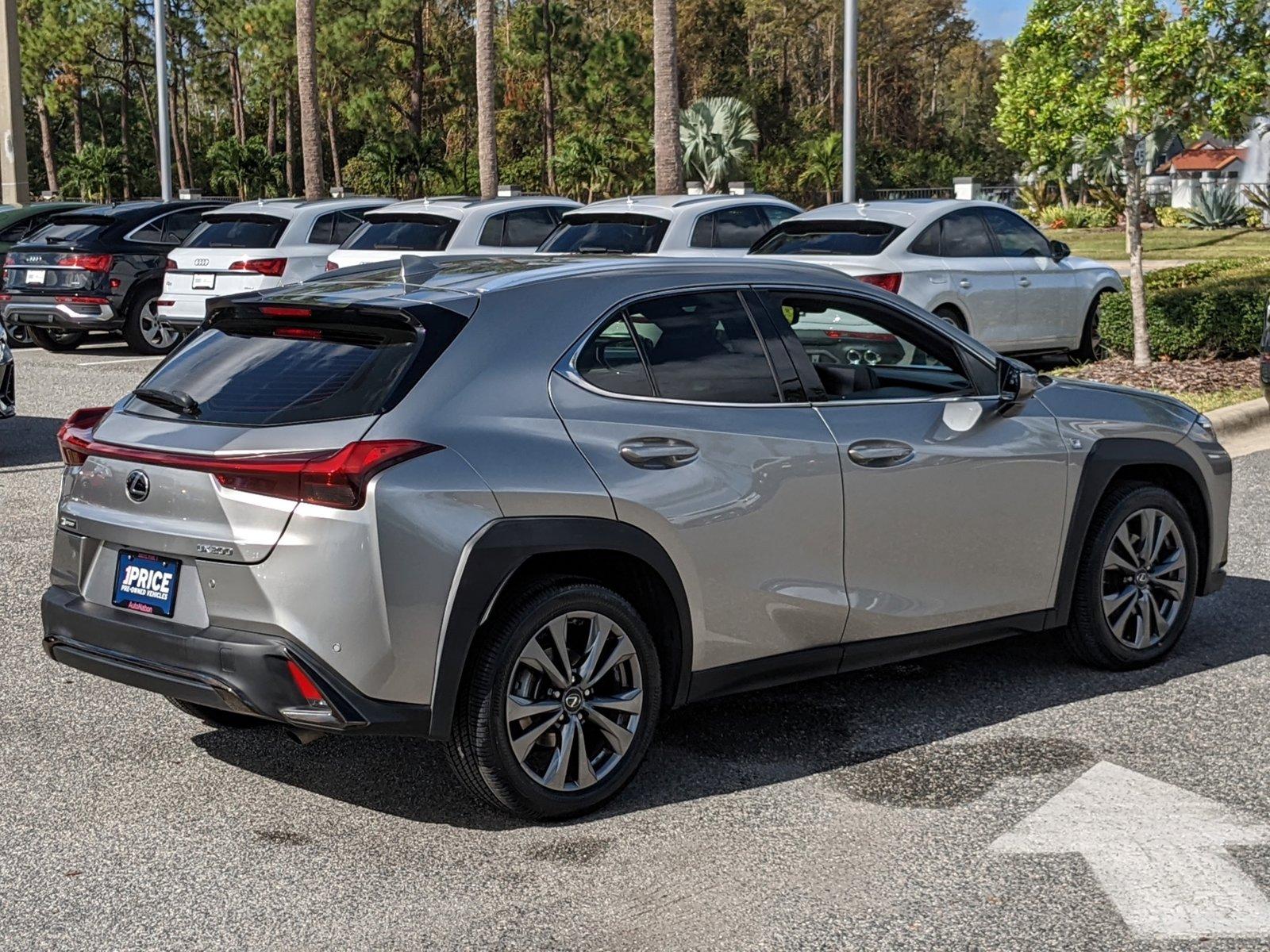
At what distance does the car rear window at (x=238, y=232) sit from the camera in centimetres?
1852

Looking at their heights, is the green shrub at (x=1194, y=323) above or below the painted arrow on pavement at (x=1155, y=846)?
above

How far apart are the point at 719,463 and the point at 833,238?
943 centimetres

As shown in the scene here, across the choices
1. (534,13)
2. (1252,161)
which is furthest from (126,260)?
(1252,161)

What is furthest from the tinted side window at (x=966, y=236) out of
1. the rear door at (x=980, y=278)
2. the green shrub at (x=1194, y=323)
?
the green shrub at (x=1194, y=323)

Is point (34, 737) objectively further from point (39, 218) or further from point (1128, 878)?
point (39, 218)

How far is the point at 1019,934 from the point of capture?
4.23 meters

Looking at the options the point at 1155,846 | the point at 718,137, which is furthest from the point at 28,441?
the point at 718,137

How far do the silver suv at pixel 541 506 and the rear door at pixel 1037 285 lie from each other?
936cm

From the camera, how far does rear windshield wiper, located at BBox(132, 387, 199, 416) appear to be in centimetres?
503

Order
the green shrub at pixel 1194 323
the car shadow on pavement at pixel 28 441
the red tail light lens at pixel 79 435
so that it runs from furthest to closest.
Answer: the green shrub at pixel 1194 323, the car shadow on pavement at pixel 28 441, the red tail light lens at pixel 79 435

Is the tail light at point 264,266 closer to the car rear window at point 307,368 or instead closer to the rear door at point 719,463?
the car rear window at point 307,368

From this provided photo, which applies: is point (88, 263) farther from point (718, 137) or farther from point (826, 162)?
point (826, 162)

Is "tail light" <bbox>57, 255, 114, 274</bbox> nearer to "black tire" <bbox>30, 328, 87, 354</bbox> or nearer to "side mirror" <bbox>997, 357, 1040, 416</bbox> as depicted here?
"black tire" <bbox>30, 328, 87, 354</bbox>

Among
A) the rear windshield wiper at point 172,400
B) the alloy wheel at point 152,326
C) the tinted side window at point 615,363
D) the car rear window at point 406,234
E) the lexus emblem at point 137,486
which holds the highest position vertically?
the car rear window at point 406,234
